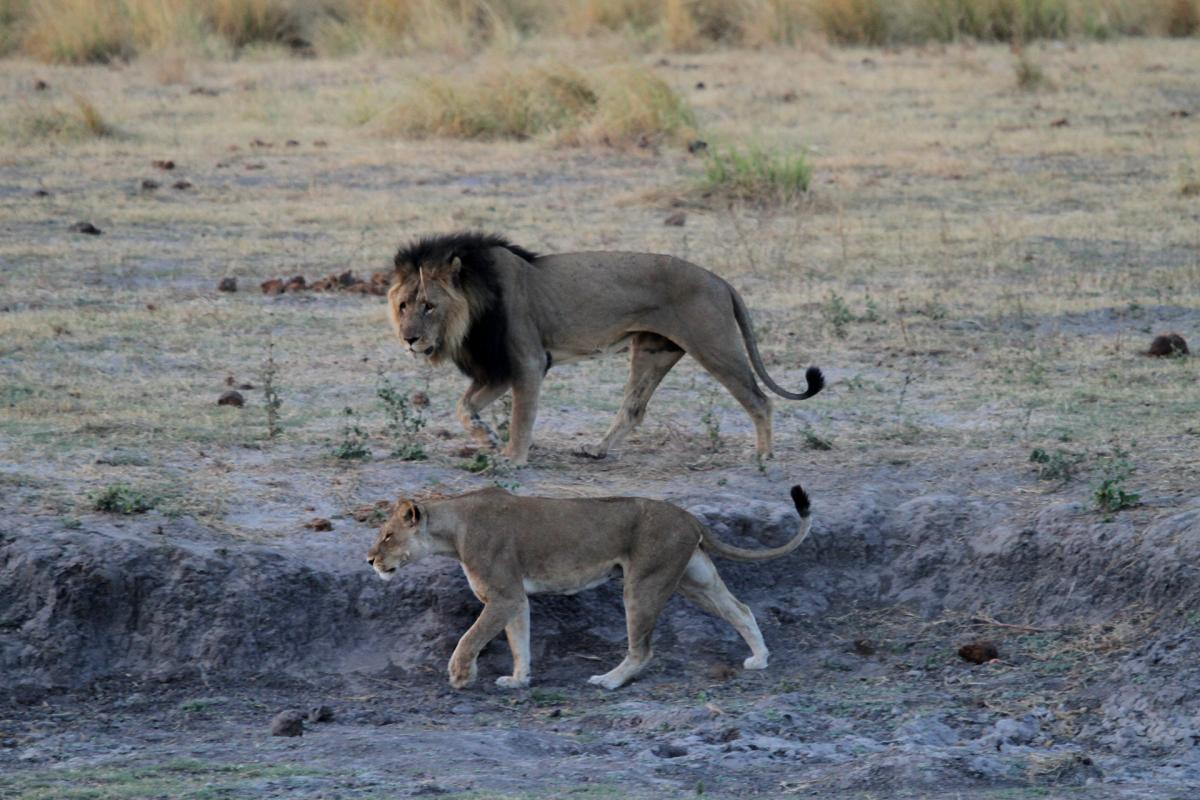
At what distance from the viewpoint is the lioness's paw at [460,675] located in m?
6.35

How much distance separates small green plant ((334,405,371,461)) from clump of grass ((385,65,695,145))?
852 cm

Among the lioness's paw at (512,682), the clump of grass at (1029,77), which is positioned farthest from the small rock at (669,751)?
the clump of grass at (1029,77)

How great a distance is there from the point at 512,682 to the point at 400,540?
0.63 m

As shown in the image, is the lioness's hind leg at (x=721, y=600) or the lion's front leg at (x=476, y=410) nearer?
the lioness's hind leg at (x=721, y=600)

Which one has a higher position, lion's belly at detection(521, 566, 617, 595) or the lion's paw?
lion's belly at detection(521, 566, 617, 595)

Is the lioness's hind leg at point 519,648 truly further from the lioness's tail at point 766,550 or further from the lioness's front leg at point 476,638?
the lioness's tail at point 766,550

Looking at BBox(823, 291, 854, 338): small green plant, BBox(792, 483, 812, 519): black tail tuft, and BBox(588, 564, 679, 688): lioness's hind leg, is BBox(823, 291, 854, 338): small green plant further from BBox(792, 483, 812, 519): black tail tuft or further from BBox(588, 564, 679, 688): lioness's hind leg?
BBox(588, 564, 679, 688): lioness's hind leg

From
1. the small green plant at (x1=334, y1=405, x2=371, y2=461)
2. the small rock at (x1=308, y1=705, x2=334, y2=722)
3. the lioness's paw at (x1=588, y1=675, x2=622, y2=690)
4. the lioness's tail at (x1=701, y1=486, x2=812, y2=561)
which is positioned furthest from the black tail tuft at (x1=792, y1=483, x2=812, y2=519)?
the small green plant at (x1=334, y1=405, x2=371, y2=461)

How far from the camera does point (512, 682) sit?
21.1 feet

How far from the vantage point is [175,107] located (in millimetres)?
18141

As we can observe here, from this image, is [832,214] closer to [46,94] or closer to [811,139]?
[811,139]

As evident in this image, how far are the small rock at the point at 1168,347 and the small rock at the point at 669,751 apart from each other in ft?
16.9

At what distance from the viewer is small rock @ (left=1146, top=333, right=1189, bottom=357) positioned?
32.2ft

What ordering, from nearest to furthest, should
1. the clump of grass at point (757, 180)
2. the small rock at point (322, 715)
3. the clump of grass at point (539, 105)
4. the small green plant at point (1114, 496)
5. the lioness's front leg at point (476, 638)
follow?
the small rock at point (322, 715) < the lioness's front leg at point (476, 638) < the small green plant at point (1114, 496) < the clump of grass at point (757, 180) < the clump of grass at point (539, 105)
